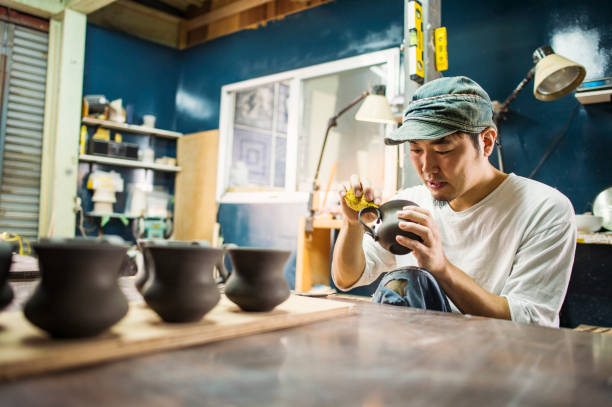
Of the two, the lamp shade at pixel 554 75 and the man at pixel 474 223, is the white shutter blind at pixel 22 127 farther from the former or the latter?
the lamp shade at pixel 554 75

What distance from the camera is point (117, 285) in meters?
0.69

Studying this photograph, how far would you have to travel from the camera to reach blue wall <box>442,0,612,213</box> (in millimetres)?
3143

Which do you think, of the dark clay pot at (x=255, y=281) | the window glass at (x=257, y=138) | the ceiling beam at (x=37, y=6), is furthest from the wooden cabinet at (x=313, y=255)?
the ceiling beam at (x=37, y=6)

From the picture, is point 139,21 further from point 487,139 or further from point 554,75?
point 487,139

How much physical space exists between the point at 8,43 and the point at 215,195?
8.55 feet

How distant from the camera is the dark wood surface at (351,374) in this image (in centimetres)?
48

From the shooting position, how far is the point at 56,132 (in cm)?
481

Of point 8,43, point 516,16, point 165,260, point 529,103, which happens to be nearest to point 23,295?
point 165,260

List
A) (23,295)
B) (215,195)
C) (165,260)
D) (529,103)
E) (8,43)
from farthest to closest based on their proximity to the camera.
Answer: (215,195) < (8,43) < (529,103) < (23,295) < (165,260)

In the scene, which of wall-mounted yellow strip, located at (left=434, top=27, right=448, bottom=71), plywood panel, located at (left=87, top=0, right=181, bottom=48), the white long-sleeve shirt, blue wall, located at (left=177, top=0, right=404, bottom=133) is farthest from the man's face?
plywood panel, located at (left=87, top=0, right=181, bottom=48)

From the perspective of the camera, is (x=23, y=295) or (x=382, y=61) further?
(x=382, y=61)

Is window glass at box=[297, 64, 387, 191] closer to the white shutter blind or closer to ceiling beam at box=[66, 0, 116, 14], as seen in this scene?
ceiling beam at box=[66, 0, 116, 14]

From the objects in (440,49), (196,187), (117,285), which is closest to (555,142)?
(440,49)

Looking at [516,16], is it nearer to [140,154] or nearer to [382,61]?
[382,61]
